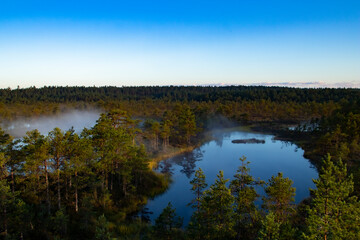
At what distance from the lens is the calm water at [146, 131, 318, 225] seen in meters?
37.6

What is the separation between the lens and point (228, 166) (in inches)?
2178

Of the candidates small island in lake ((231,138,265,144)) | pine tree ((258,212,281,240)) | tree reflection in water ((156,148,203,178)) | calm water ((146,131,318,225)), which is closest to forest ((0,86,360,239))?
pine tree ((258,212,281,240))

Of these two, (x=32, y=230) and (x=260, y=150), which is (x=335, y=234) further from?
(x=260, y=150)

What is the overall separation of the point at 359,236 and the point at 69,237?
2377cm

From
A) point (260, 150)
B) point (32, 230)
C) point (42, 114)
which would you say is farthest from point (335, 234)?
point (42, 114)

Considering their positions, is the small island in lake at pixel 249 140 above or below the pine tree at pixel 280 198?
below

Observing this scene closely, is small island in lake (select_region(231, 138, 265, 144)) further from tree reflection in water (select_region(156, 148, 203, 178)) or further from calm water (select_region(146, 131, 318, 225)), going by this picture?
tree reflection in water (select_region(156, 148, 203, 178))

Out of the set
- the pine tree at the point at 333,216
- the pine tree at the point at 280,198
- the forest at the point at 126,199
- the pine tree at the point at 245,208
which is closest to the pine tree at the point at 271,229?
the forest at the point at 126,199

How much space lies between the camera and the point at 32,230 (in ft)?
74.0

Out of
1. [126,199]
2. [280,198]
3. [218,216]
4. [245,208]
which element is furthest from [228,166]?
[218,216]

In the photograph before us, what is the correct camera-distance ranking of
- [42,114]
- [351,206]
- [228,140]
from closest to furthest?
[351,206] < [228,140] < [42,114]

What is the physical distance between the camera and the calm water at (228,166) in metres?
37.6

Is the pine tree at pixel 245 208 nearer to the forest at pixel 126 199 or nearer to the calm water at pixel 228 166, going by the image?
the forest at pixel 126 199

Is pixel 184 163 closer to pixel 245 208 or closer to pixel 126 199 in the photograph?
pixel 126 199
